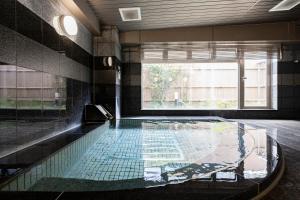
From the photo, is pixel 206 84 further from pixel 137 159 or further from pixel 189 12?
pixel 137 159

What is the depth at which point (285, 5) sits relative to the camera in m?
5.30

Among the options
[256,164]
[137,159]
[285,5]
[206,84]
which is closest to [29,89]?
[137,159]

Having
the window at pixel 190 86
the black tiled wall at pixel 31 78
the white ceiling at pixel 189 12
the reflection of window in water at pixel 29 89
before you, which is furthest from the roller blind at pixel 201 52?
the reflection of window in water at pixel 29 89

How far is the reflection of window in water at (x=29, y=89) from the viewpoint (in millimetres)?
2473

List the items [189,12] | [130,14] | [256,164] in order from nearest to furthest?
[256,164] → [130,14] → [189,12]

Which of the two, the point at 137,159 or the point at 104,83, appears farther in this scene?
the point at 104,83

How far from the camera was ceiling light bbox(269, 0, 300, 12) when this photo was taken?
5046mm

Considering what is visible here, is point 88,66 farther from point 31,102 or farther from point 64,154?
point 64,154

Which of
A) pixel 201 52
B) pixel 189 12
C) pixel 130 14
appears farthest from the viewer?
pixel 201 52

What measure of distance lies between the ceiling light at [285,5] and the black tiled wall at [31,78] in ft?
12.5

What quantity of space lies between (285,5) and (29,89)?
4762 mm

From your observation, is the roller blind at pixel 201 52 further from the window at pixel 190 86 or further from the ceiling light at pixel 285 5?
the ceiling light at pixel 285 5

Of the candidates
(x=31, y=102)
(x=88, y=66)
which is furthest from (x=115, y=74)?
(x=31, y=102)

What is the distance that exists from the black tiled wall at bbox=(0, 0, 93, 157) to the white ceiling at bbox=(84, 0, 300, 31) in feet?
3.57
